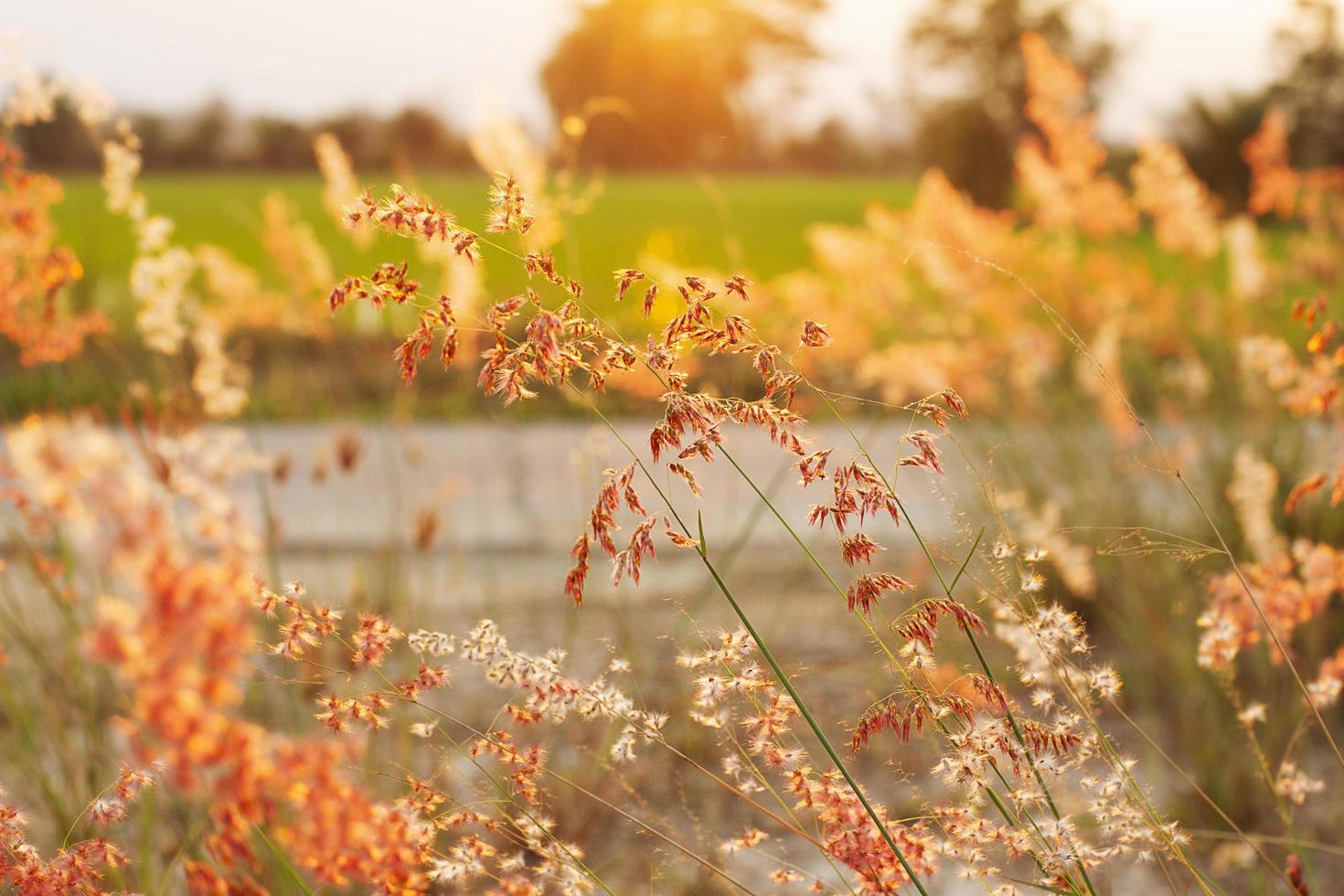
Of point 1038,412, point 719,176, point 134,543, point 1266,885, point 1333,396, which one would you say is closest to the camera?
point 134,543

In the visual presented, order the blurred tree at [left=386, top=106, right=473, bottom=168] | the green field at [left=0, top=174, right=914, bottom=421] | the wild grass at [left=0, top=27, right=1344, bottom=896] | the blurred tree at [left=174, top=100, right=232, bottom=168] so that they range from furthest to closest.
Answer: the blurred tree at [left=174, top=100, right=232, bottom=168] → the blurred tree at [left=386, top=106, right=473, bottom=168] → the green field at [left=0, top=174, right=914, bottom=421] → the wild grass at [left=0, top=27, right=1344, bottom=896]

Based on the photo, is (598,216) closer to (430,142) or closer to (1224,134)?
(430,142)

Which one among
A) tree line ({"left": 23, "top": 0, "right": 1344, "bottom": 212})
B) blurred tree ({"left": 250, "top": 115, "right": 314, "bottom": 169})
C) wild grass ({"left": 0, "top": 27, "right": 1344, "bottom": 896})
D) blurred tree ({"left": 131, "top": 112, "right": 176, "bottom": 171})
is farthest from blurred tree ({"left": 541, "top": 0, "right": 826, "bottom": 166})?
wild grass ({"left": 0, "top": 27, "right": 1344, "bottom": 896})

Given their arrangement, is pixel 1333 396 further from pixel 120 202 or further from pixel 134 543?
pixel 120 202

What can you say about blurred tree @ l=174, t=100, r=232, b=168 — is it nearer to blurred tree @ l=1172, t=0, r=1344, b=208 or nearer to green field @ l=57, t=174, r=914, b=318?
green field @ l=57, t=174, r=914, b=318

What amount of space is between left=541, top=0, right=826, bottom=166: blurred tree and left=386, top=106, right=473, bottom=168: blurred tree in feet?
18.8

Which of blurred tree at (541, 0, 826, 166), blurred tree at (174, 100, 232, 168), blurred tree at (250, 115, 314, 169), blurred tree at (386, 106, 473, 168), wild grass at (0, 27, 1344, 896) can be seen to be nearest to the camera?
wild grass at (0, 27, 1344, 896)

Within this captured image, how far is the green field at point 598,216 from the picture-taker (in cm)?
1682

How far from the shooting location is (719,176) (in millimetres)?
58094

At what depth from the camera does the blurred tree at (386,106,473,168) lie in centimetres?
4847

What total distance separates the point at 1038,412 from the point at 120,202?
3389 mm

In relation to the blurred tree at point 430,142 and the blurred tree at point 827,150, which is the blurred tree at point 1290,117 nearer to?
the blurred tree at point 430,142

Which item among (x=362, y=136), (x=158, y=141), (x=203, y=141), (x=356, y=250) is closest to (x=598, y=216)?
(x=362, y=136)

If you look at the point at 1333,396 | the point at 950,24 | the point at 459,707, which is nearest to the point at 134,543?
the point at 1333,396
